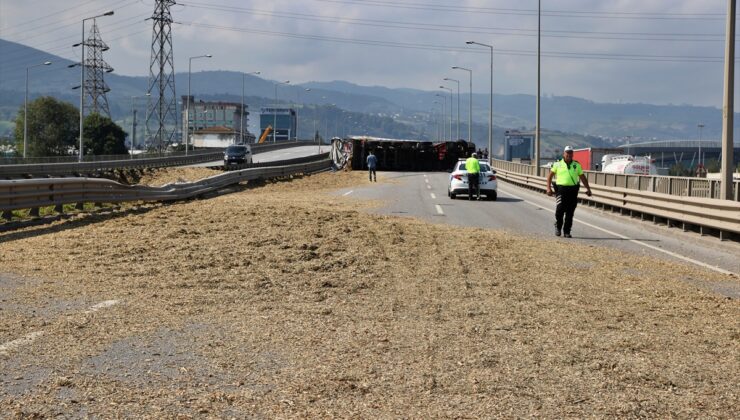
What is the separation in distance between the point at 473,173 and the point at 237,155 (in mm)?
38129

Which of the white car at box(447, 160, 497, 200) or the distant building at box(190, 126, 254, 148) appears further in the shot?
the distant building at box(190, 126, 254, 148)

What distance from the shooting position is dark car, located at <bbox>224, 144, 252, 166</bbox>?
65.4m

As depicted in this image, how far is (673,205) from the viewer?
2108cm

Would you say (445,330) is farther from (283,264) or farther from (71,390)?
(283,264)

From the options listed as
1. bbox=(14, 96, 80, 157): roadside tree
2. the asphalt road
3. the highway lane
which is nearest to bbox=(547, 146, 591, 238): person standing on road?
the asphalt road

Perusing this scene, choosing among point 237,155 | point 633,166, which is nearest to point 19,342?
point 633,166

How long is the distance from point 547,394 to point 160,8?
79409 millimetres

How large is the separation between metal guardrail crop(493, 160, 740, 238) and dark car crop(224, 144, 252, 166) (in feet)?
128

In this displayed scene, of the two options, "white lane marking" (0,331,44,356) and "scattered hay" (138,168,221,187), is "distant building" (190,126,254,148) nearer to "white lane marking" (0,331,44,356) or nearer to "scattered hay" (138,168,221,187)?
"scattered hay" (138,168,221,187)

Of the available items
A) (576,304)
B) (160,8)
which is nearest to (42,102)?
(160,8)

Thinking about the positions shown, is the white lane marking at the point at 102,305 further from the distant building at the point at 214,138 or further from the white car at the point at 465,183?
the distant building at the point at 214,138

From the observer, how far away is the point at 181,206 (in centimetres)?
2322

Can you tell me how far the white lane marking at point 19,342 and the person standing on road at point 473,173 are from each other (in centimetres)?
2430

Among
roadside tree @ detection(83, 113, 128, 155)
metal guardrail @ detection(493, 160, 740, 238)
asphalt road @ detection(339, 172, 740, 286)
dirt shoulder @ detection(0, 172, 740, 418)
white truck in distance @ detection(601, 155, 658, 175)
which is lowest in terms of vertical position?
dirt shoulder @ detection(0, 172, 740, 418)
